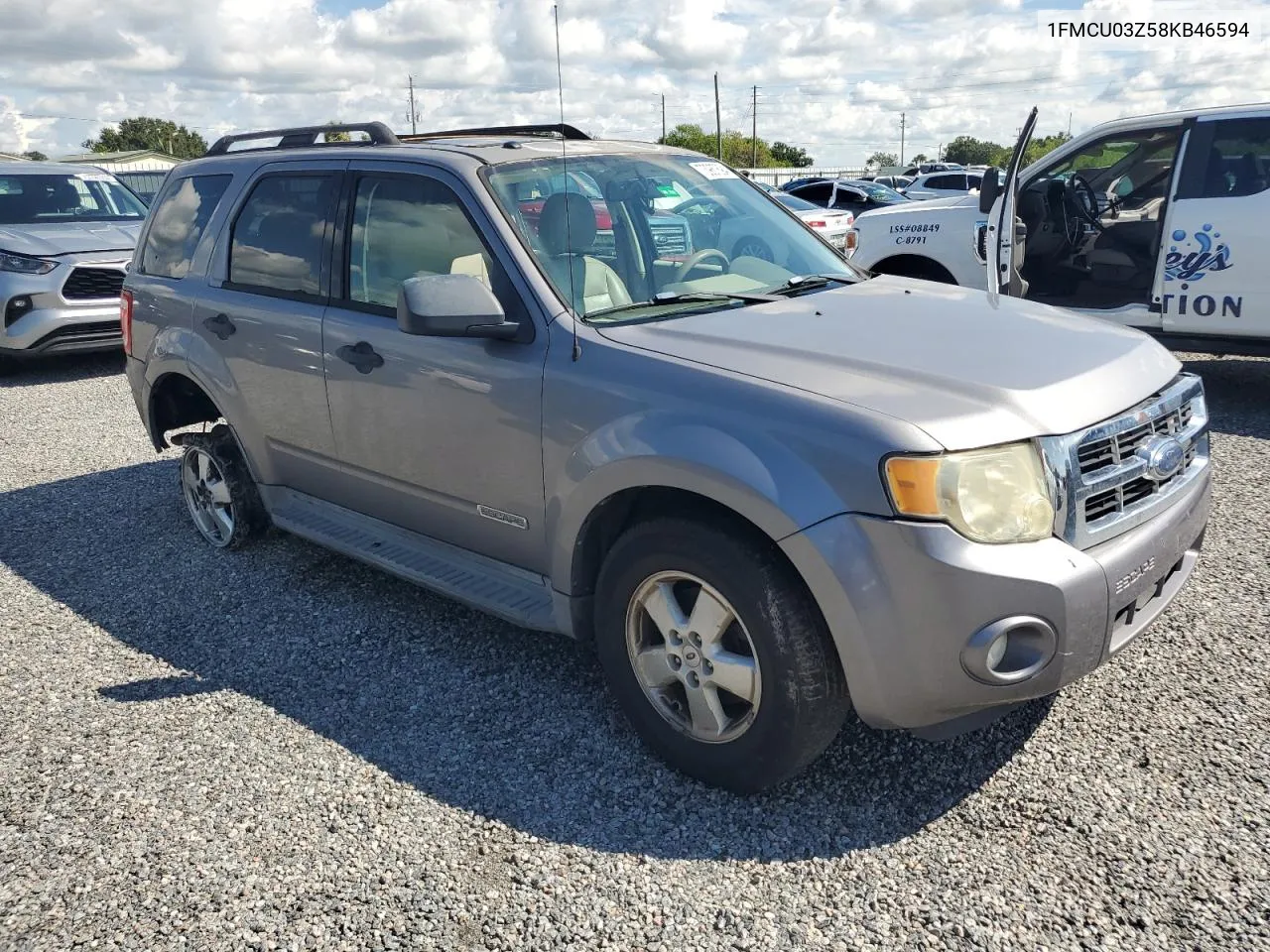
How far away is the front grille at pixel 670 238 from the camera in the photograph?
375 centimetres

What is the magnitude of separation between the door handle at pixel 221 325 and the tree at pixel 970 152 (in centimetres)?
9857

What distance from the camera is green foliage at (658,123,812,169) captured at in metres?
74.4

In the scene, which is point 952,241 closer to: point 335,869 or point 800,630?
point 800,630

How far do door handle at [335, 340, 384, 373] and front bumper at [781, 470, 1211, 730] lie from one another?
1.88 meters

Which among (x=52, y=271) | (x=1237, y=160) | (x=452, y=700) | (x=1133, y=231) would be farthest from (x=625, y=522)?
(x=52, y=271)

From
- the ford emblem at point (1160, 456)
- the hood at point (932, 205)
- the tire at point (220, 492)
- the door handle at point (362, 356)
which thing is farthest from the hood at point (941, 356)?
the hood at point (932, 205)

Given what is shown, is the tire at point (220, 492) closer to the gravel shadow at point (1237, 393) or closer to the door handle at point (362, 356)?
the door handle at point (362, 356)

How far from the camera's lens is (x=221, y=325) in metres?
4.52

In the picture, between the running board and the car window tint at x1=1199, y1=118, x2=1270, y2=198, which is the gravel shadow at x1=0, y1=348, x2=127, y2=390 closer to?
the running board

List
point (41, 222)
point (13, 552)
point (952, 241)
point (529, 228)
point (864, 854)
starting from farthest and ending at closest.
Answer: point (41, 222) < point (952, 241) < point (13, 552) < point (529, 228) < point (864, 854)

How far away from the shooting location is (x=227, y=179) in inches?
186

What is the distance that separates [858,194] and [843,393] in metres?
22.1

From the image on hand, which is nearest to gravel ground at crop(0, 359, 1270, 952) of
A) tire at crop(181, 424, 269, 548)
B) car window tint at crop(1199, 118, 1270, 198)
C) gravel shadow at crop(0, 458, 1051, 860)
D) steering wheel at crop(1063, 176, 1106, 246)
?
gravel shadow at crop(0, 458, 1051, 860)

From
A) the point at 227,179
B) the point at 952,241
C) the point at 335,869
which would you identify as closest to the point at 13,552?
the point at 227,179
